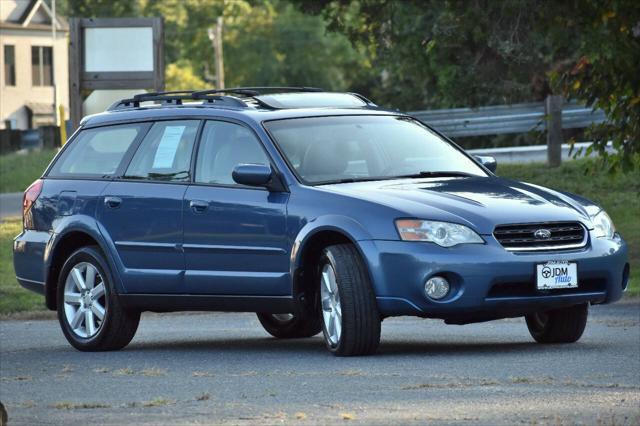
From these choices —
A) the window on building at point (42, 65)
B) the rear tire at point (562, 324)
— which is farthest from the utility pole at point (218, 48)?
the rear tire at point (562, 324)

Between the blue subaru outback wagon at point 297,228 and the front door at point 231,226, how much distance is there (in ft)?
0.04

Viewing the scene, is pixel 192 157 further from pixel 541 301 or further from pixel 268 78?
pixel 268 78

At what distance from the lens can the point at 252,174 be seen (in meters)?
11.5

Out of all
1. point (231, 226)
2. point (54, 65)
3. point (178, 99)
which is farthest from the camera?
point (54, 65)

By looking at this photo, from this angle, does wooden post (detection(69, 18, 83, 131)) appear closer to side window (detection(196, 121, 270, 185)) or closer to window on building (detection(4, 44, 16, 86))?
side window (detection(196, 121, 270, 185))

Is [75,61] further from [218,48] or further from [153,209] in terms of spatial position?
[218,48]

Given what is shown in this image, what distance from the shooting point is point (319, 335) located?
553 inches

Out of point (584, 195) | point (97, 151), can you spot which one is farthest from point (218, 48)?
point (97, 151)

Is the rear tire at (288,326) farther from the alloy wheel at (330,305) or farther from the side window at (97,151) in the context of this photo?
the alloy wheel at (330,305)

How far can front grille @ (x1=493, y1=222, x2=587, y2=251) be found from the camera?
10.8 metres

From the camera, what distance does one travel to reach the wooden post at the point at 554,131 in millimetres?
29203

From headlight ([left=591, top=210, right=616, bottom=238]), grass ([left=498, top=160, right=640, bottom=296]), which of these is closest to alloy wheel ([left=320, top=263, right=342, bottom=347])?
headlight ([left=591, top=210, right=616, bottom=238])

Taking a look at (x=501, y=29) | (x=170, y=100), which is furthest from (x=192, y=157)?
(x=501, y=29)

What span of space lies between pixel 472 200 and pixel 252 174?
1.46 metres
